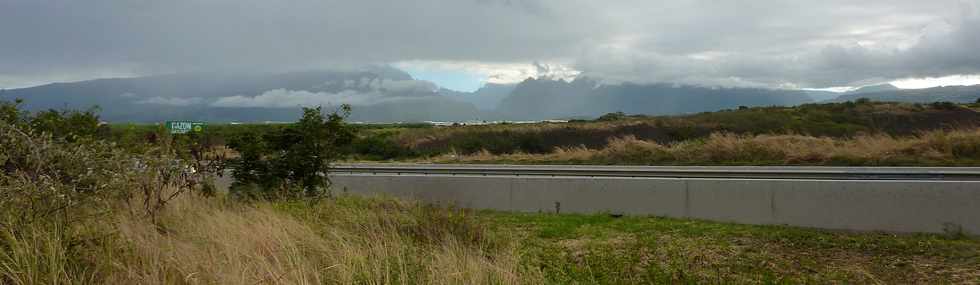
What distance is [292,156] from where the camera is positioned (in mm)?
12969

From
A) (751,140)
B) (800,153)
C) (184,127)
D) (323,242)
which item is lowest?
(800,153)

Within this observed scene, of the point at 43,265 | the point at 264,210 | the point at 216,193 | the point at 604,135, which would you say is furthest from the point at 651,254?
the point at 604,135

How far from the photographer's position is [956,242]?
9.35 m

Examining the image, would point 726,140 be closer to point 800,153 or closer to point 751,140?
point 751,140

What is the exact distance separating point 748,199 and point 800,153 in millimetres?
13436

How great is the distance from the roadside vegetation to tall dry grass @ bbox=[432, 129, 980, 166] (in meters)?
13.0

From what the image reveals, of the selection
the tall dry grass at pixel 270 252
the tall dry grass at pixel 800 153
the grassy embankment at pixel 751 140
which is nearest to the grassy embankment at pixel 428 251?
the tall dry grass at pixel 270 252

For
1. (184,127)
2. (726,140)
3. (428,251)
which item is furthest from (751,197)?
(726,140)

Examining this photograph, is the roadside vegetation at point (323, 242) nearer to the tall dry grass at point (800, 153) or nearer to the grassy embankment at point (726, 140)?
the grassy embankment at point (726, 140)

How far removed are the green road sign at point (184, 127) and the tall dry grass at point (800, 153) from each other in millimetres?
14595

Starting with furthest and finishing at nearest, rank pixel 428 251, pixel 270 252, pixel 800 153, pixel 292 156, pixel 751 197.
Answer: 1. pixel 800 153
2. pixel 292 156
3. pixel 751 197
4. pixel 428 251
5. pixel 270 252

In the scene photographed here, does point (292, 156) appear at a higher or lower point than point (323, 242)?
higher

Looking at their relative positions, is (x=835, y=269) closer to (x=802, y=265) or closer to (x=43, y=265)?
(x=802, y=265)

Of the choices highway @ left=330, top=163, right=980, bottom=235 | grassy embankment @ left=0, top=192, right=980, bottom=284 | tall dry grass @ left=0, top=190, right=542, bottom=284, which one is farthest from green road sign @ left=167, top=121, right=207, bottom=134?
tall dry grass @ left=0, top=190, right=542, bottom=284
